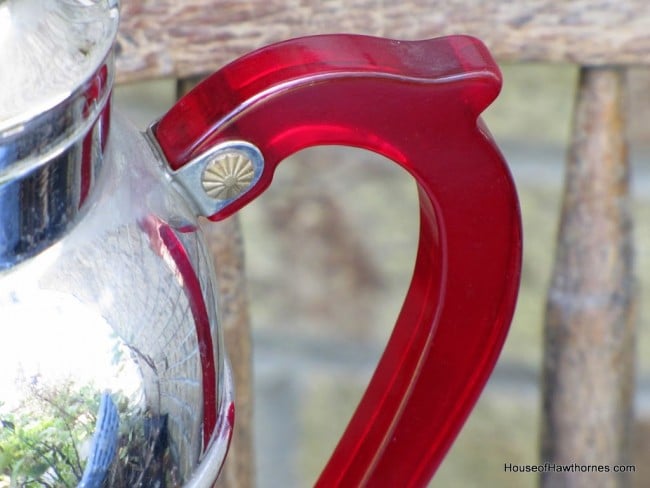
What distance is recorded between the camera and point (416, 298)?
0.34 m

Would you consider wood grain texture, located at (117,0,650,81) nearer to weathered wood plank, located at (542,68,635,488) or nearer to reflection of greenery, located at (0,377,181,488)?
weathered wood plank, located at (542,68,635,488)

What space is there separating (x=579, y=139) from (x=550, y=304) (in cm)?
7

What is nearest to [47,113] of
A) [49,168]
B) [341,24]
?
[49,168]

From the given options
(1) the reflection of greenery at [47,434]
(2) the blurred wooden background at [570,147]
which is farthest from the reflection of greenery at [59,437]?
(2) the blurred wooden background at [570,147]

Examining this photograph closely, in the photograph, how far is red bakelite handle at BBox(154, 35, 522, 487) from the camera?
285 mm

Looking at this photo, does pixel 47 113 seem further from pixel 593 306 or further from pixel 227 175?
pixel 593 306

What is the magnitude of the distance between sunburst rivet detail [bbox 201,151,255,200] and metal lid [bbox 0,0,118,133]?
4cm

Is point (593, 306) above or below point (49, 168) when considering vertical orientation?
below

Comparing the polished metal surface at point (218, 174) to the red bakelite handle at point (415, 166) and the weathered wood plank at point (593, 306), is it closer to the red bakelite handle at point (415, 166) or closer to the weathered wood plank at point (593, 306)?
the red bakelite handle at point (415, 166)

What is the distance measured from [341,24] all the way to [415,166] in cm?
10

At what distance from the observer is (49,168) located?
0.26 meters

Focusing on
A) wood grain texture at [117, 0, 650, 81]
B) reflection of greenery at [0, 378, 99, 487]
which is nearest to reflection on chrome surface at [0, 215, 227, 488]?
reflection of greenery at [0, 378, 99, 487]

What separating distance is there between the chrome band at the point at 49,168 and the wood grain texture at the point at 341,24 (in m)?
0.11

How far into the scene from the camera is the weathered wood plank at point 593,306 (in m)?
0.41
